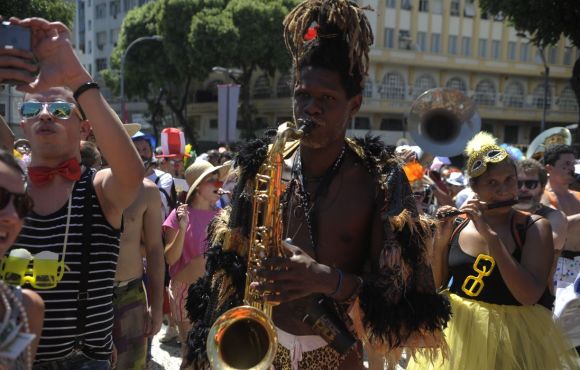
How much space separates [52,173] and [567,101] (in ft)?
163

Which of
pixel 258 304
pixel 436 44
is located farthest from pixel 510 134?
pixel 258 304

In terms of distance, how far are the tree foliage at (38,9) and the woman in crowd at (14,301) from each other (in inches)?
822

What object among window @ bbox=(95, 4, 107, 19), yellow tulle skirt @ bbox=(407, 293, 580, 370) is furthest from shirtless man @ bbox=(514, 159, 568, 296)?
window @ bbox=(95, 4, 107, 19)

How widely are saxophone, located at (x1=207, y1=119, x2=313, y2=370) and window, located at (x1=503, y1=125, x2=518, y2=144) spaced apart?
46.8 m

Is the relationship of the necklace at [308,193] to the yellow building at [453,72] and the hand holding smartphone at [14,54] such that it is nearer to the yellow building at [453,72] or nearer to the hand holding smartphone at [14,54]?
the hand holding smartphone at [14,54]

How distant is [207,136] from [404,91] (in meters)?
17.1

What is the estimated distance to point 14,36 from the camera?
83.4 inches

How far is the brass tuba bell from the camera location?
8.19 m

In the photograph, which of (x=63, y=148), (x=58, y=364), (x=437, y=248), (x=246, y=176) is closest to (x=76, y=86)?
(x=63, y=148)

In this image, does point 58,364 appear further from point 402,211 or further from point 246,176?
point 402,211

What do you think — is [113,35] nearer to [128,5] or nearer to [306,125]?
[128,5]

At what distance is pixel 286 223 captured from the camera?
2.64 meters

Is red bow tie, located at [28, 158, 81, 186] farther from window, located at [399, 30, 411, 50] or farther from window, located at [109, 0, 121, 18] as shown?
window, located at [109, 0, 121, 18]

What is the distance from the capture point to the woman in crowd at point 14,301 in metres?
1.69
